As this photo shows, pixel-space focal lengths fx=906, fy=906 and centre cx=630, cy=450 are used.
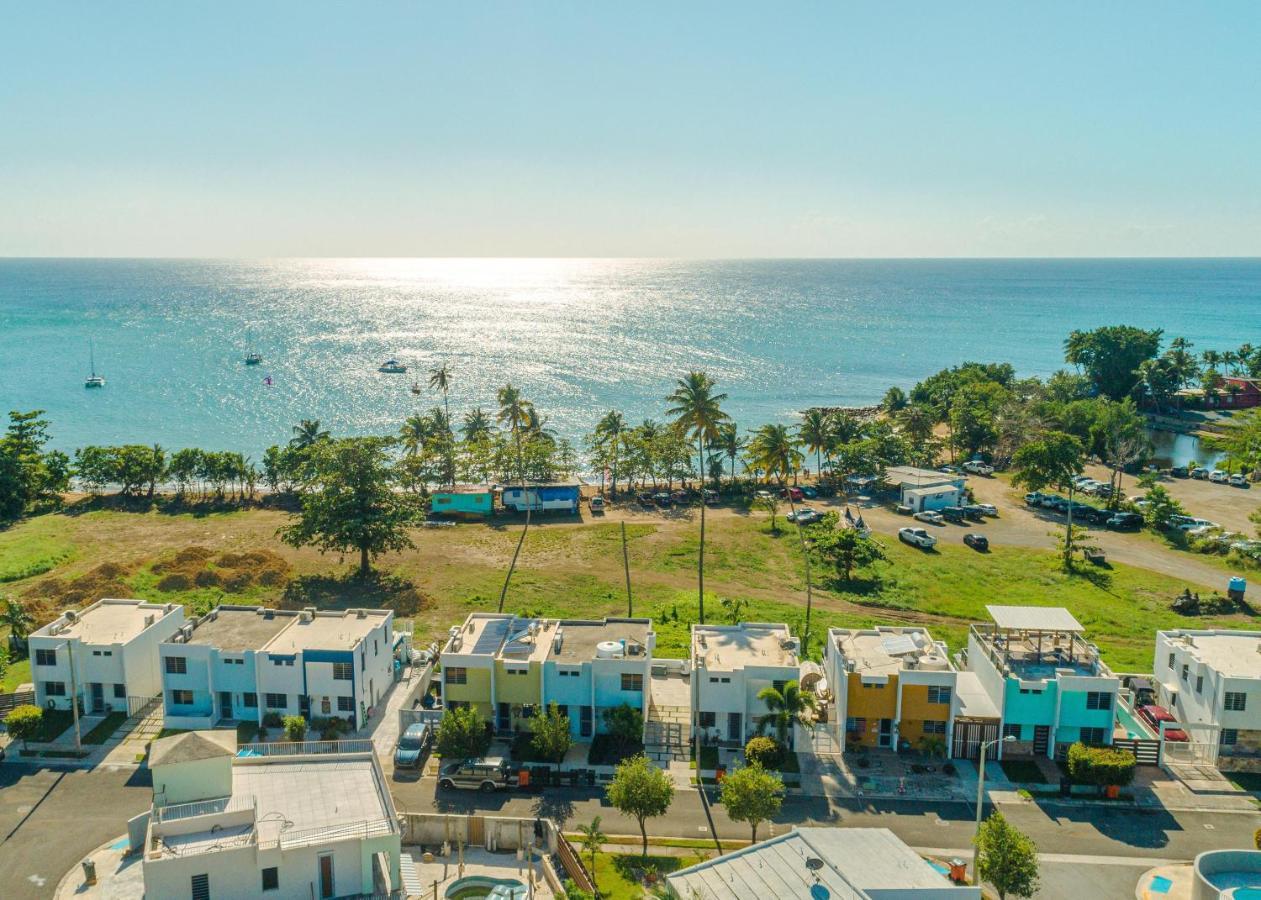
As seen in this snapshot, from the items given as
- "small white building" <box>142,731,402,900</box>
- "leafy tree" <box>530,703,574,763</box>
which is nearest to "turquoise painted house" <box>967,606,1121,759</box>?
"leafy tree" <box>530,703,574,763</box>

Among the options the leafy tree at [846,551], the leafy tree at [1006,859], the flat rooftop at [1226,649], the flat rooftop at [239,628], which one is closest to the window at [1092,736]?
the flat rooftop at [1226,649]

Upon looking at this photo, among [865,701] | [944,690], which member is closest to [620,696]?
[865,701]

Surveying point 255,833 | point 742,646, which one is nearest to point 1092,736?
point 742,646

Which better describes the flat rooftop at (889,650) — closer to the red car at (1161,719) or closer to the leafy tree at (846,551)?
the red car at (1161,719)

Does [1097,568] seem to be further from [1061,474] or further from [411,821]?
[411,821]

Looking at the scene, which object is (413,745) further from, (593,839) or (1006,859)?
(1006,859)
